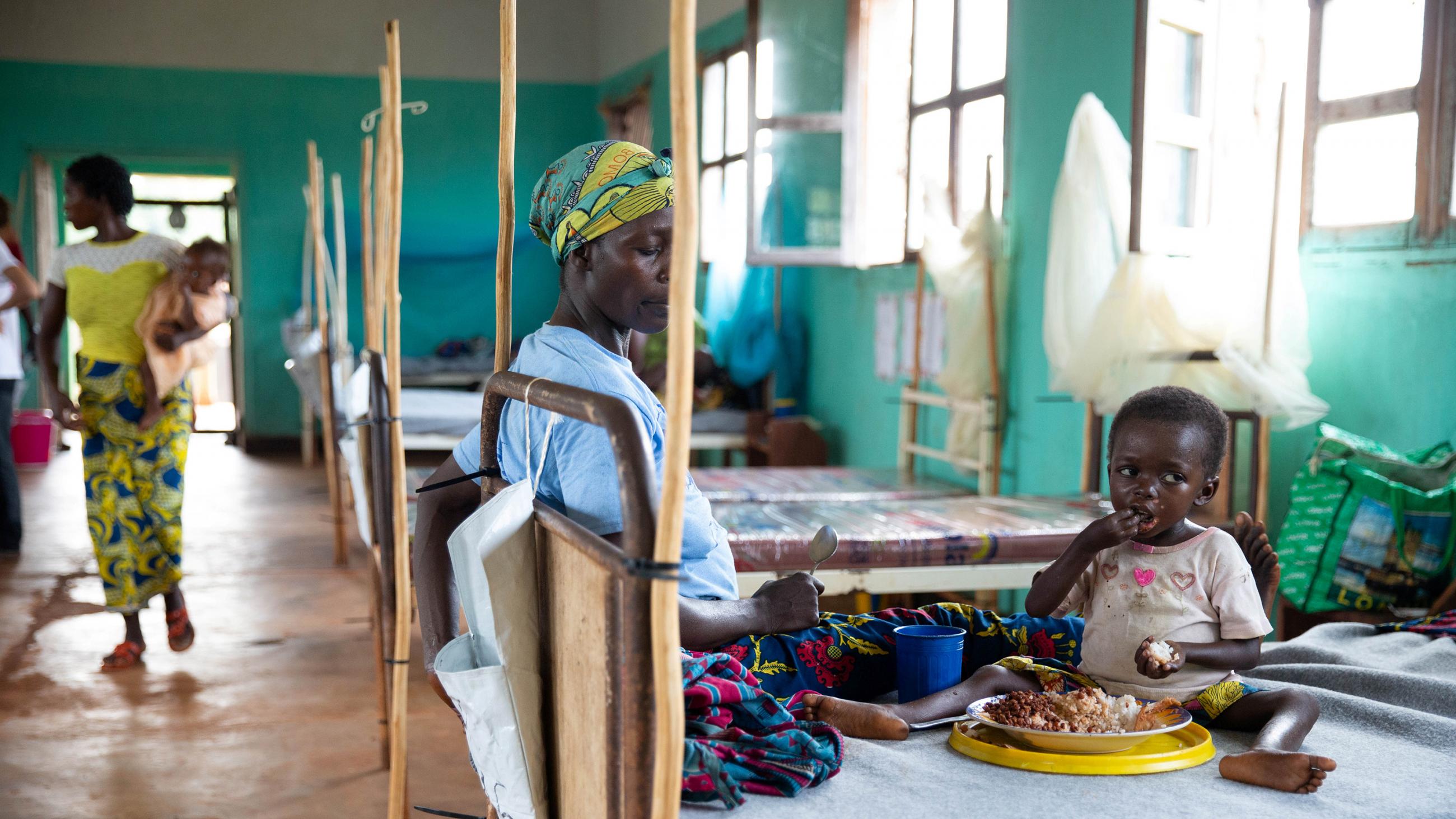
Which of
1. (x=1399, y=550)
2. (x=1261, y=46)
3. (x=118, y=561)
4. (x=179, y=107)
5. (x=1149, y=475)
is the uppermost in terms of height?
(x=179, y=107)

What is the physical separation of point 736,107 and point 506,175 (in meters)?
5.52

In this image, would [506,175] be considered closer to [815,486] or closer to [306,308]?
[815,486]

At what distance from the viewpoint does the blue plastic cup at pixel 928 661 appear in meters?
1.62

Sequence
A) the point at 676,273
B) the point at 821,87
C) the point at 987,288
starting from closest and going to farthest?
1. the point at 676,273
2. the point at 987,288
3. the point at 821,87

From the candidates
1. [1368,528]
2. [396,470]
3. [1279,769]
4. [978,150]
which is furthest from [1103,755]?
[978,150]

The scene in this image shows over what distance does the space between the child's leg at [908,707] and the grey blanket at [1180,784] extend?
0.06 feet

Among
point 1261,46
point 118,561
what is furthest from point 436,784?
point 1261,46

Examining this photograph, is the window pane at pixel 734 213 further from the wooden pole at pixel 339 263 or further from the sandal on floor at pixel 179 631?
the sandal on floor at pixel 179 631

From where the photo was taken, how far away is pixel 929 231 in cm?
436

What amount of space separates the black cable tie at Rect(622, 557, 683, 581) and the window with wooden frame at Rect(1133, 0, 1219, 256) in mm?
2478

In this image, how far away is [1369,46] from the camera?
10.1ft

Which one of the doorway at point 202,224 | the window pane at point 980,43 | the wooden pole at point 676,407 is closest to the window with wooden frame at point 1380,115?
the window pane at point 980,43

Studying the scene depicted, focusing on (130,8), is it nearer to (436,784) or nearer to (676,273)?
(436,784)

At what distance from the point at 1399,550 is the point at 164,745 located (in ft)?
9.74
